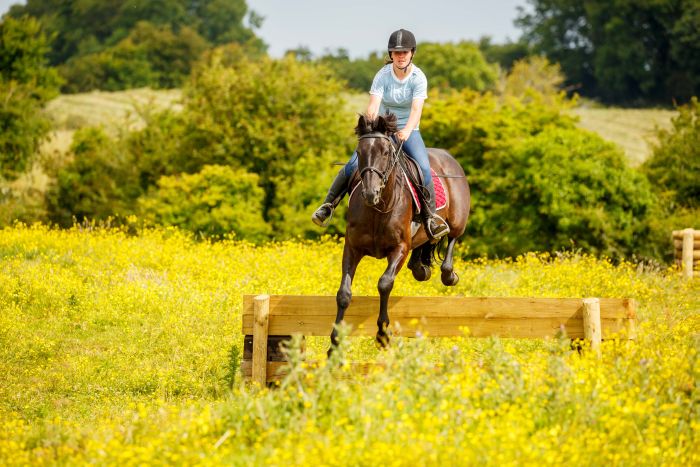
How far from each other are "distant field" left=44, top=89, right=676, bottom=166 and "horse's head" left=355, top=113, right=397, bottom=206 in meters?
39.0

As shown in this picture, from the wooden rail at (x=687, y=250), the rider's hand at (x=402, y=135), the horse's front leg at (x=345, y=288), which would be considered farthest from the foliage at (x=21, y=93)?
the rider's hand at (x=402, y=135)

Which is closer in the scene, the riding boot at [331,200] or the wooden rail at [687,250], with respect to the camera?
the riding boot at [331,200]

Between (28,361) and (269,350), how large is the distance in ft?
13.4

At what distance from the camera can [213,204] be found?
83.3 ft

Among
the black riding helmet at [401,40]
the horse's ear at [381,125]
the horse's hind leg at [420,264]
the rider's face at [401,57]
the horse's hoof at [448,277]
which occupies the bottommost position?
the horse's hoof at [448,277]

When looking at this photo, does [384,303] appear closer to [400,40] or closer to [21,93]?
[400,40]

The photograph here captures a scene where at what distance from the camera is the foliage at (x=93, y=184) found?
3189 cm

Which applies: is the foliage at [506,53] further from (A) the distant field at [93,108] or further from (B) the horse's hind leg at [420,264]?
(B) the horse's hind leg at [420,264]

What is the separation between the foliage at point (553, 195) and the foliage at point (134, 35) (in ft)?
177

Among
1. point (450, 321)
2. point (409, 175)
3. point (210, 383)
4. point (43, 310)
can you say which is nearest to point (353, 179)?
point (409, 175)

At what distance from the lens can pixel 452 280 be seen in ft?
40.6

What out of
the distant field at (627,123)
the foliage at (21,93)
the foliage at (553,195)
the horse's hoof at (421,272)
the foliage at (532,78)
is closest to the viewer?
the horse's hoof at (421,272)

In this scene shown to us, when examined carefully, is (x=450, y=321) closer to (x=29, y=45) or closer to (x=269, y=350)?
(x=269, y=350)

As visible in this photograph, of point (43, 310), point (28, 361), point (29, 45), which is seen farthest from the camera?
point (29, 45)
